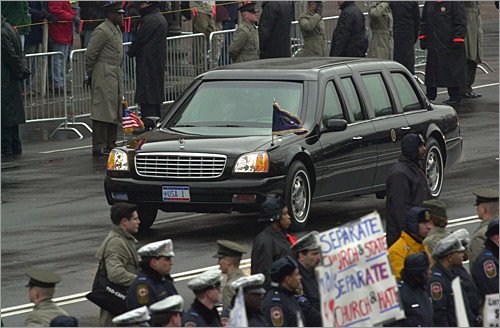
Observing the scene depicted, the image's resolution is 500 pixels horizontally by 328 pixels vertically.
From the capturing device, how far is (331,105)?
60.2 ft

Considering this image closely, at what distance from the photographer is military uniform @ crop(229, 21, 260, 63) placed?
25.5 meters

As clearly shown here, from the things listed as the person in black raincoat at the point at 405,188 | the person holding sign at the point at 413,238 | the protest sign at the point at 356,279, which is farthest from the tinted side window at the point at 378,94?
the protest sign at the point at 356,279

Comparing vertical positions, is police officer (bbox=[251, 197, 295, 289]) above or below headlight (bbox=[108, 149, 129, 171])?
above

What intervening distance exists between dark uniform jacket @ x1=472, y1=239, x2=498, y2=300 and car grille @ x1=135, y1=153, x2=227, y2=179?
4539mm

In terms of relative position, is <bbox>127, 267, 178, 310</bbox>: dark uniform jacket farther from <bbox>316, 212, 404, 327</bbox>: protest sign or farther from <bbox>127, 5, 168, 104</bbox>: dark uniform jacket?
<bbox>127, 5, 168, 104</bbox>: dark uniform jacket

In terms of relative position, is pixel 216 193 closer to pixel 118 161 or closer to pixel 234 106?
pixel 118 161

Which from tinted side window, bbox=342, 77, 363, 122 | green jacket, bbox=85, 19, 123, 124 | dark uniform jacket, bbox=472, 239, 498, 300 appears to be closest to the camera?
dark uniform jacket, bbox=472, 239, 498, 300

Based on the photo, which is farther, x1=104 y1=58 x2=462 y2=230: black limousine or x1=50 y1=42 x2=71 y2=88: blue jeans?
x1=50 y1=42 x2=71 y2=88: blue jeans

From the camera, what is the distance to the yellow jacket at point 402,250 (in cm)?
1352

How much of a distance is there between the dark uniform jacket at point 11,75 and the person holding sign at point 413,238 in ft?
35.1

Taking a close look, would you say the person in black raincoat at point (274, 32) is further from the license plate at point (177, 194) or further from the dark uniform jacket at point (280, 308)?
the dark uniform jacket at point (280, 308)

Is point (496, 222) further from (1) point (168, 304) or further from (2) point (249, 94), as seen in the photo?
(2) point (249, 94)

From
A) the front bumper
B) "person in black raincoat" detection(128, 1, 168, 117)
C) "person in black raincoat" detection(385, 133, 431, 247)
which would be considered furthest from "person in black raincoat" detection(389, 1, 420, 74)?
"person in black raincoat" detection(385, 133, 431, 247)

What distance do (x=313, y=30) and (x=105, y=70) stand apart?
4597mm
